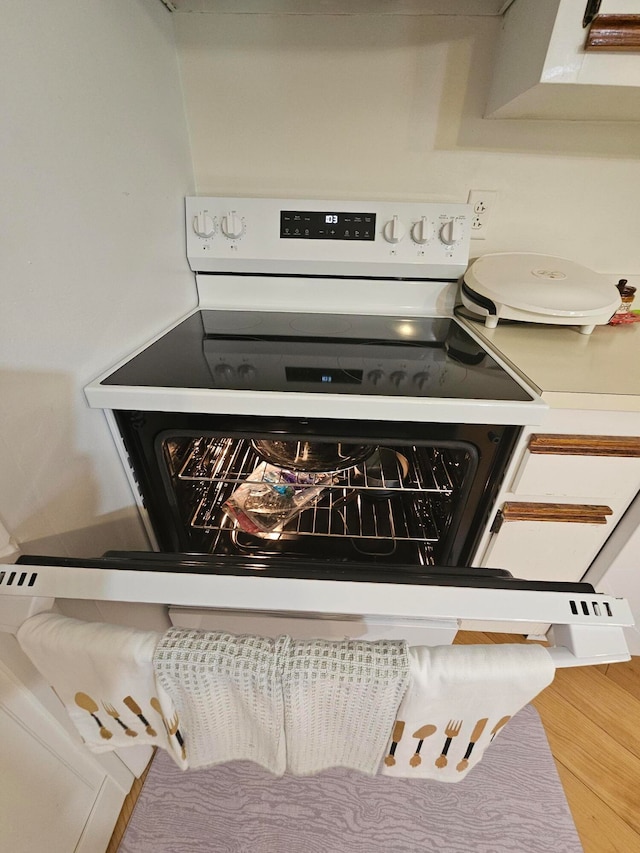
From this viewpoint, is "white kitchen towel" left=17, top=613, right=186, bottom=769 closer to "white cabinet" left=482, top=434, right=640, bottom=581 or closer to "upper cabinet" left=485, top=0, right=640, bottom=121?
"white cabinet" left=482, top=434, right=640, bottom=581

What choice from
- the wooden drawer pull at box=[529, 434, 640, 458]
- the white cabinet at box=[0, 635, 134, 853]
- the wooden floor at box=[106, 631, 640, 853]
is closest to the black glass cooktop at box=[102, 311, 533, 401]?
the wooden drawer pull at box=[529, 434, 640, 458]

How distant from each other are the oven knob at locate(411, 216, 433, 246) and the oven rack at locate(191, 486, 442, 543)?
668 millimetres

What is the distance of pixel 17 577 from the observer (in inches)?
18.0

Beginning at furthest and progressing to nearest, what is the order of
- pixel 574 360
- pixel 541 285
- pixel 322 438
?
pixel 541 285, pixel 574 360, pixel 322 438

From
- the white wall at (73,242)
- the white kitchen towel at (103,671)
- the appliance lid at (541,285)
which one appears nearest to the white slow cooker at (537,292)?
the appliance lid at (541,285)

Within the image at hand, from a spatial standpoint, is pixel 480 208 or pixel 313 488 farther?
pixel 480 208

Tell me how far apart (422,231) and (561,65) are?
0.40m

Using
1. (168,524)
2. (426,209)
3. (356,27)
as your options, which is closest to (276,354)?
(168,524)

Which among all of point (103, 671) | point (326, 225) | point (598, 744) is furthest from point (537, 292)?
point (598, 744)

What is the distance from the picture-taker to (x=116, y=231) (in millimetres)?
719

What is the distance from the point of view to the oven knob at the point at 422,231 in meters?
1.03

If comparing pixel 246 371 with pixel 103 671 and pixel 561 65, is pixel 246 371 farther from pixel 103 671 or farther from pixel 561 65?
pixel 561 65

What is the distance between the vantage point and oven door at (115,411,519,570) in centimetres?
71

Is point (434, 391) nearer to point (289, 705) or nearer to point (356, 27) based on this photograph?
point (289, 705)
